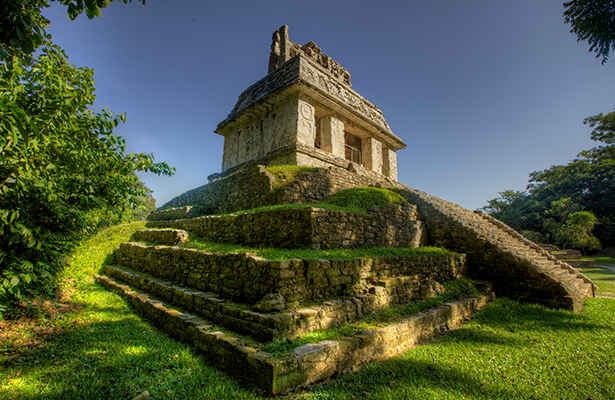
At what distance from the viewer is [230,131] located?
45.5 feet

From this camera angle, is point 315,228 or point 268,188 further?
point 268,188

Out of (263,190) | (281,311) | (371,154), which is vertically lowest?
(281,311)

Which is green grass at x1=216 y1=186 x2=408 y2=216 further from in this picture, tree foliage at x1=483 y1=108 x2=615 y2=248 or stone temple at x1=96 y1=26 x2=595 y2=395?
tree foliage at x1=483 y1=108 x2=615 y2=248

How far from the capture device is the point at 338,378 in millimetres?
3053

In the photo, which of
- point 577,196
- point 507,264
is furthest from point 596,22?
point 577,196

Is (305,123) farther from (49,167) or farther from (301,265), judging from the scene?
(49,167)

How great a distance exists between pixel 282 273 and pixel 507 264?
677 cm

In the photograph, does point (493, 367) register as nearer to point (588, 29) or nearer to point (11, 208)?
point (11, 208)

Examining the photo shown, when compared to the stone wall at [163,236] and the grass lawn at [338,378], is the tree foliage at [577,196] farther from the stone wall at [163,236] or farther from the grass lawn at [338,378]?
the stone wall at [163,236]

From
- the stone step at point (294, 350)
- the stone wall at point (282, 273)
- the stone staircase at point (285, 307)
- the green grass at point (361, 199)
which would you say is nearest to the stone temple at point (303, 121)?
the green grass at point (361, 199)

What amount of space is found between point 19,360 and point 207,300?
219 cm

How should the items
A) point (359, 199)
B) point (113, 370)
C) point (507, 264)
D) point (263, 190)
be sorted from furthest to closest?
point (263, 190) → point (359, 199) → point (507, 264) → point (113, 370)

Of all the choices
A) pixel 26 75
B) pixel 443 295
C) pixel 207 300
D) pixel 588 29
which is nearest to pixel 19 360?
pixel 207 300

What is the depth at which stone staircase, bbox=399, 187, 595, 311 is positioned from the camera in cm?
634
